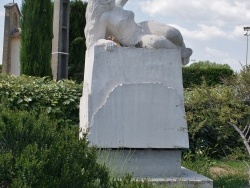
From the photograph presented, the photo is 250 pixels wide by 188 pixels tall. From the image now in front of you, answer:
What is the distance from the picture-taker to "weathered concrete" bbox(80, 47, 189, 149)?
5922mm

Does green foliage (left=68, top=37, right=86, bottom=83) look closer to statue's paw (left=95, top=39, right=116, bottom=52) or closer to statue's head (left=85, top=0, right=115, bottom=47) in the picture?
statue's head (left=85, top=0, right=115, bottom=47)

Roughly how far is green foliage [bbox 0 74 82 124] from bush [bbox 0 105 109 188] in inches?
192

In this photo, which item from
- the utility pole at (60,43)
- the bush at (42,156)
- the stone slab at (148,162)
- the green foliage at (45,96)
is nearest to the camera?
the bush at (42,156)

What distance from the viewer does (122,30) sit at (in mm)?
6367

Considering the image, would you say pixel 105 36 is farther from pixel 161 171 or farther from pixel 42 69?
pixel 42 69

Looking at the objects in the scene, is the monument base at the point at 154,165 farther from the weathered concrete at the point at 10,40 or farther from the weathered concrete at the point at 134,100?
the weathered concrete at the point at 10,40

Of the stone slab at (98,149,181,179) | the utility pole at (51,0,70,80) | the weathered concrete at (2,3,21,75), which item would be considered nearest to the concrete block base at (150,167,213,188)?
the stone slab at (98,149,181,179)

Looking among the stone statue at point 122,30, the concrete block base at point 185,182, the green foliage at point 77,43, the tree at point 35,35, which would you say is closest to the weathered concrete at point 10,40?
the green foliage at point 77,43

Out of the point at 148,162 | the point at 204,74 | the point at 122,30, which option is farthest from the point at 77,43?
the point at 148,162

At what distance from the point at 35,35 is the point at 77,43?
2.66 m

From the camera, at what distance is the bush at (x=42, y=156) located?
3.47 metres

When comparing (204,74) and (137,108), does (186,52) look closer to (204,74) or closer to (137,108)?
(137,108)

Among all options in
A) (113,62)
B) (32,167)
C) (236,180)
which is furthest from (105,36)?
(32,167)

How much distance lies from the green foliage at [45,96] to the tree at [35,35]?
4.28m
